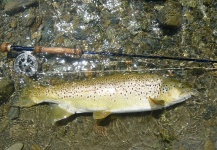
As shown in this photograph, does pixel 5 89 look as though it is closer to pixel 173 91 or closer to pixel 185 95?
pixel 173 91

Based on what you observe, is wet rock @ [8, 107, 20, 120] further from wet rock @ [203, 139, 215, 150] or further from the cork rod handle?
wet rock @ [203, 139, 215, 150]

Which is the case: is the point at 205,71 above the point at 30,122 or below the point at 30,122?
above

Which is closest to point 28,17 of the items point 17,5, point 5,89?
point 17,5

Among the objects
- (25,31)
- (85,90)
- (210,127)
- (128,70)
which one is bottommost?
(210,127)

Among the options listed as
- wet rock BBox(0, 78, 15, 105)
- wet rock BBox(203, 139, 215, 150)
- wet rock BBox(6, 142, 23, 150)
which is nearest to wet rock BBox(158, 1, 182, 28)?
wet rock BBox(203, 139, 215, 150)

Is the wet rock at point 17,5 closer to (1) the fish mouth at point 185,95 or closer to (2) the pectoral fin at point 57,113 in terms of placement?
(2) the pectoral fin at point 57,113

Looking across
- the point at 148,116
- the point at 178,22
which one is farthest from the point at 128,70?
the point at 178,22

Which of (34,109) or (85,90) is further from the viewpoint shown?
(34,109)

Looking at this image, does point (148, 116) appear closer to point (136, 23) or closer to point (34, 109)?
point (136, 23)
